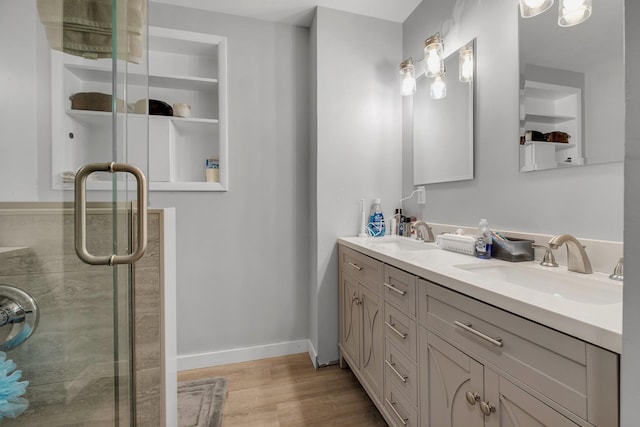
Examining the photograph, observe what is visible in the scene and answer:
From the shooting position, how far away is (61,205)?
769 millimetres

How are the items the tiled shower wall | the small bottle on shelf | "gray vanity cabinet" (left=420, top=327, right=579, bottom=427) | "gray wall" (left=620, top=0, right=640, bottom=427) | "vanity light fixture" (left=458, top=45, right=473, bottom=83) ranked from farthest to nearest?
the small bottle on shelf < "vanity light fixture" (left=458, top=45, right=473, bottom=83) < the tiled shower wall < "gray vanity cabinet" (left=420, top=327, right=579, bottom=427) < "gray wall" (left=620, top=0, right=640, bottom=427)

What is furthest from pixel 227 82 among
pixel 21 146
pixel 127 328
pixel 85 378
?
pixel 85 378

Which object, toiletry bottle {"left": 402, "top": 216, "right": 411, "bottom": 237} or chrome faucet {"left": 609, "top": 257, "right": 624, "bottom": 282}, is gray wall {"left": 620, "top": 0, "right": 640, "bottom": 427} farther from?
toiletry bottle {"left": 402, "top": 216, "right": 411, "bottom": 237}

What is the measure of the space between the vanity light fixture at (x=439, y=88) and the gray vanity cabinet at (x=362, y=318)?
110cm

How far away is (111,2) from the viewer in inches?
30.0

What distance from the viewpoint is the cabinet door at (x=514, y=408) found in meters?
0.59

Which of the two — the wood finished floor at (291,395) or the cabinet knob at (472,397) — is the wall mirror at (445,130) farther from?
the wood finished floor at (291,395)

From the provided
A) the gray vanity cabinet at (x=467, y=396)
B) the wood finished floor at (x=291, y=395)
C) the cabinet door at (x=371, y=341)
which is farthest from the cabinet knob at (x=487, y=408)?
the wood finished floor at (x=291, y=395)

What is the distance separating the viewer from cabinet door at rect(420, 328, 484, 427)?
0.80m

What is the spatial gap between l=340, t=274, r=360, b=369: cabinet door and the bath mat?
797 millimetres

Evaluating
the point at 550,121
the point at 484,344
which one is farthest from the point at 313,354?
the point at 550,121

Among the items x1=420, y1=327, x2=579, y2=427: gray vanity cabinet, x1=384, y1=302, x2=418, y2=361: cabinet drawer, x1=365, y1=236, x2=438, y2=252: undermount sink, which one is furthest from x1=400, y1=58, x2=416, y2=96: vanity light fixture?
x1=420, y1=327, x2=579, y2=427: gray vanity cabinet

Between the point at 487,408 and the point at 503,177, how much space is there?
40.8 inches

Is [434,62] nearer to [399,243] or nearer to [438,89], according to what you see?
[438,89]
